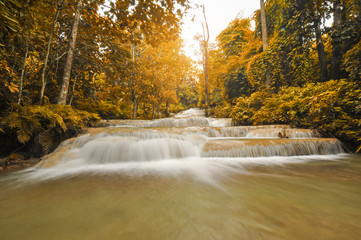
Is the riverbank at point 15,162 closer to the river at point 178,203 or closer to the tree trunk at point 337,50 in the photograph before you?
the river at point 178,203

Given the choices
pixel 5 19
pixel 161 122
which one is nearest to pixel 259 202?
pixel 5 19

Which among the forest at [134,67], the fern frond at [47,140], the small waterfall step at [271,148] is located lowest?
the small waterfall step at [271,148]

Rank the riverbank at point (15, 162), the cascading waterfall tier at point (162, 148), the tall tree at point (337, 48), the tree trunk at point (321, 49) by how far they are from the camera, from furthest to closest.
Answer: the tree trunk at point (321, 49)
the tall tree at point (337, 48)
the cascading waterfall tier at point (162, 148)
the riverbank at point (15, 162)

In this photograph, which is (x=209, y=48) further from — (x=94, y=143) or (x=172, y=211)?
(x=172, y=211)

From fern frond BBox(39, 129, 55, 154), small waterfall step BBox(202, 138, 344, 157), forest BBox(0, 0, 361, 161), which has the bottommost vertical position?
small waterfall step BBox(202, 138, 344, 157)

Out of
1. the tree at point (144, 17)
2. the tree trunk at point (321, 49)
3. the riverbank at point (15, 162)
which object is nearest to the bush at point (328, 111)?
the tree trunk at point (321, 49)

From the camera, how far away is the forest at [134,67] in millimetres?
3301

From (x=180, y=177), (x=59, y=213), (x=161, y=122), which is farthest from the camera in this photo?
(x=161, y=122)

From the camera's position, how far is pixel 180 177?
2150mm

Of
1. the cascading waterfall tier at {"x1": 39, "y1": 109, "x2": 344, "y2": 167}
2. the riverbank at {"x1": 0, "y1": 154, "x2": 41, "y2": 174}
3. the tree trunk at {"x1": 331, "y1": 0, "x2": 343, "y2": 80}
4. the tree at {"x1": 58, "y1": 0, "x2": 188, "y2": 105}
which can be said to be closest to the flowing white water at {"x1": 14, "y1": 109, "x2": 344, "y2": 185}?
the cascading waterfall tier at {"x1": 39, "y1": 109, "x2": 344, "y2": 167}

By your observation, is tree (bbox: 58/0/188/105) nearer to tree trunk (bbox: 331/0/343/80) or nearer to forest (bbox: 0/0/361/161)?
forest (bbox: 0/0/361/161)

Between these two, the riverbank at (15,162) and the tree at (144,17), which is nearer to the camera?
the riverbank at (15,162)

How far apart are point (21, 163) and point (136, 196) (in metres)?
3.43

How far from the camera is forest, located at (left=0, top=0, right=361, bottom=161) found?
10.8ft
